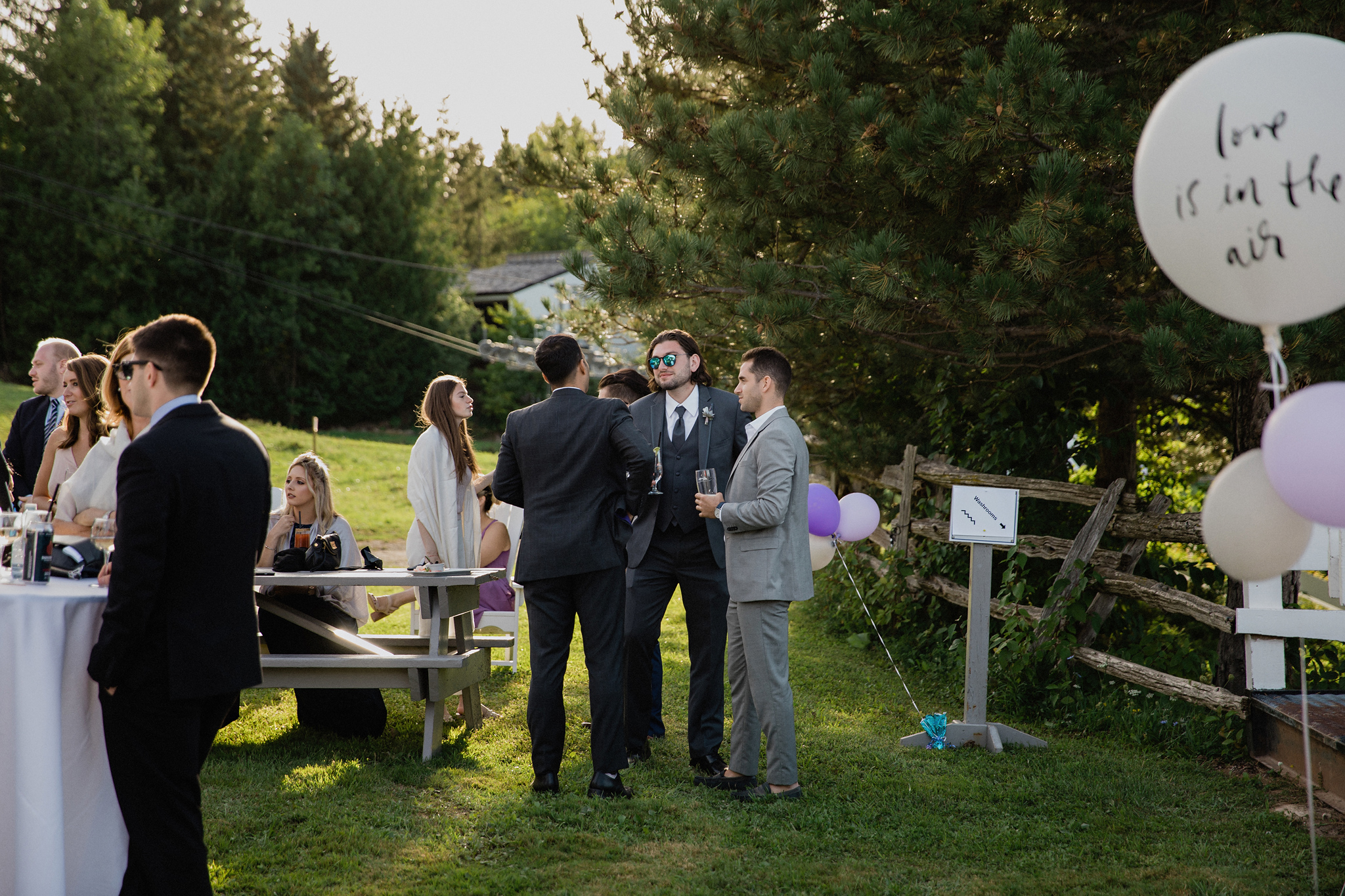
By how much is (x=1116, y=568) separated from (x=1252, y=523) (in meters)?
3.32

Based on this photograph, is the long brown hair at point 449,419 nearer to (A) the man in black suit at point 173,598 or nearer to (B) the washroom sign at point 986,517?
(A) the man in black suit at point 173,598

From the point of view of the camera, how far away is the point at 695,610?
507 centimetres

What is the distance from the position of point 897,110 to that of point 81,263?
2636 cm

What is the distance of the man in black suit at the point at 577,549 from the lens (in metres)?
4.46

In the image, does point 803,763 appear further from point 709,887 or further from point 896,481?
point 896,481

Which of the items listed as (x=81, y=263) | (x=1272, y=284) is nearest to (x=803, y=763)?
(x=1272, y=284)

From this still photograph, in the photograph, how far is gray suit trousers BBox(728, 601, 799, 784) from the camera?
14.8 ft

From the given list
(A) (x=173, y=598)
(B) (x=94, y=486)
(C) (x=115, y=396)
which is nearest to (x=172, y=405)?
(A) (x=173, y=598)

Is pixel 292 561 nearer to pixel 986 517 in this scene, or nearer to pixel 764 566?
pixel 764 566

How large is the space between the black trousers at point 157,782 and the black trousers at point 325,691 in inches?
90.3

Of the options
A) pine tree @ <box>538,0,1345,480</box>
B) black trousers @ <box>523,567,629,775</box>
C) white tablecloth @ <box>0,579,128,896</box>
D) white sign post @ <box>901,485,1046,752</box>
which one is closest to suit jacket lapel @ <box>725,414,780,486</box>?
black trousers @ <box>523,567,629,775</box>

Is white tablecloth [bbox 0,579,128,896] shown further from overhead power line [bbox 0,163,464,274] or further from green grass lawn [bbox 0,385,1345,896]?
overhead power line [bbox 0,163,464,274]

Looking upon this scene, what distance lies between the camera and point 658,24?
6699 mm

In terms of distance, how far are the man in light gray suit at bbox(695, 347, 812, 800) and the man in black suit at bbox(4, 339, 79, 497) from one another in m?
4.47
